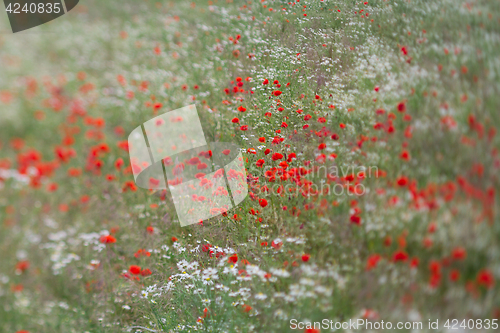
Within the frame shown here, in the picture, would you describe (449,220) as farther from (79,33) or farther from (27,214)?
(79,33)

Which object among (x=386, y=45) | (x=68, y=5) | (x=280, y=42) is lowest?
(x=68, y=5)

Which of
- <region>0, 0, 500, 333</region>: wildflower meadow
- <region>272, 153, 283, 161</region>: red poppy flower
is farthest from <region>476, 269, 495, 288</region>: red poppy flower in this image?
<region>272, 153, 283, 161</region>: red poppy flower

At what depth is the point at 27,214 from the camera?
13.0ft

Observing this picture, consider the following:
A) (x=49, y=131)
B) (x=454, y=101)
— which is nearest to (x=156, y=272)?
(x=454, y=101)

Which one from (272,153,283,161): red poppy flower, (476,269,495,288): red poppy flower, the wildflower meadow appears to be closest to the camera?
(476,269,495,288): red poppy flower

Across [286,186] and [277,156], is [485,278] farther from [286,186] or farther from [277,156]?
[277,156]

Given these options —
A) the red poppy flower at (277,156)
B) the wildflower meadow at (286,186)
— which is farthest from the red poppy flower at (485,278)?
the red poppy flower at (277,156)

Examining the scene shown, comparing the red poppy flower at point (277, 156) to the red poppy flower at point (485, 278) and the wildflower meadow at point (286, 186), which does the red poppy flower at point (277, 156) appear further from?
the red poppy flower at point (485, 278)

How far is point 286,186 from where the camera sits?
2887 mm

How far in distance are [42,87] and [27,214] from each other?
8.52 ft

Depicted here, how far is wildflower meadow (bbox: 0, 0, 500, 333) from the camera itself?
1777mm

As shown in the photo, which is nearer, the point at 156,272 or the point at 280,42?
the point at 156,272

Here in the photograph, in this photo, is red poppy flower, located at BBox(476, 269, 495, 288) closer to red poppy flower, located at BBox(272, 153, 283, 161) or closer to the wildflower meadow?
the wildflower meadow

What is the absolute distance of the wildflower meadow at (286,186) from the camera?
178 centimetres
